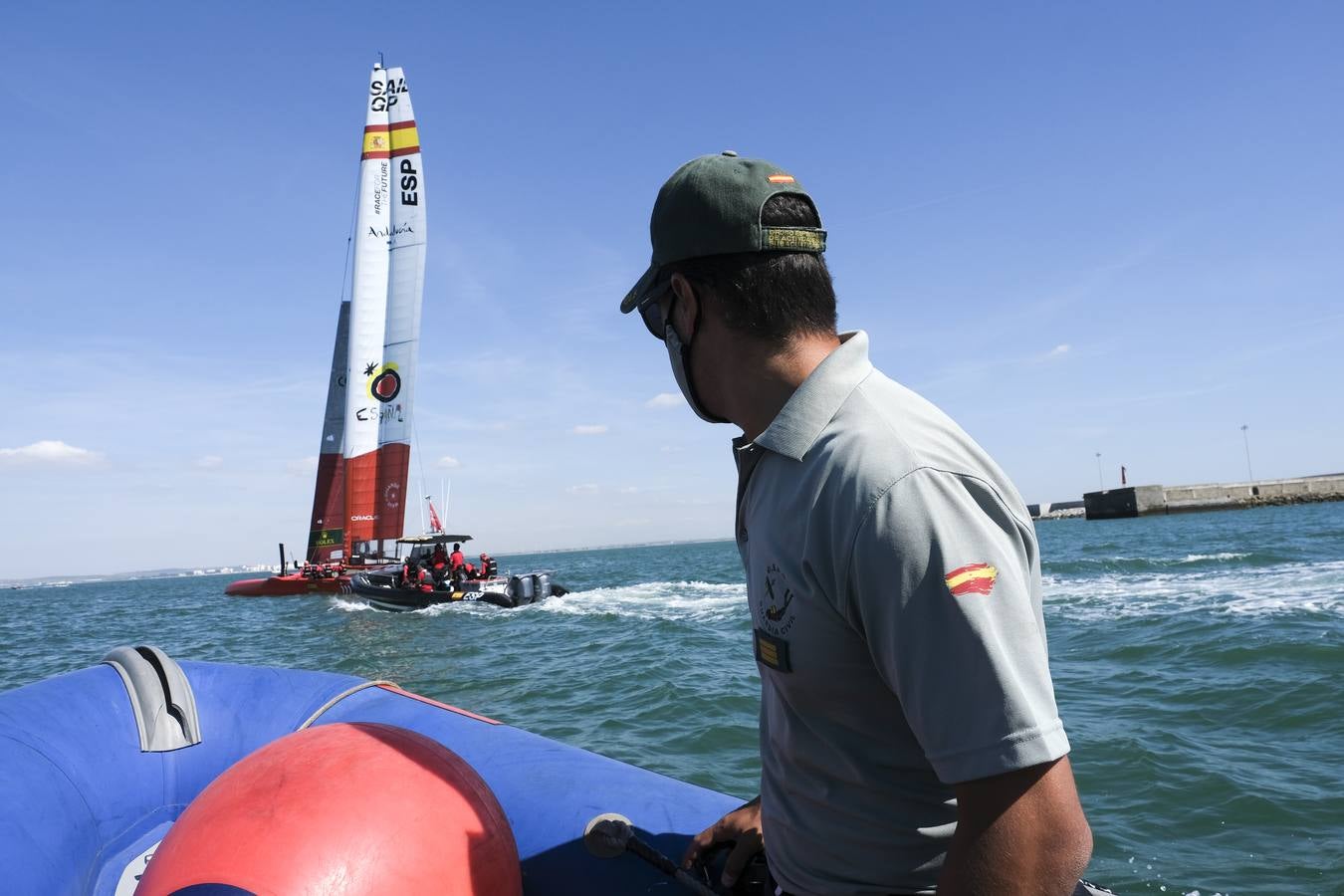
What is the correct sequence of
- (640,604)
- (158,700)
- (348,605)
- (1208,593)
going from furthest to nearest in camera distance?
1. (348,605)
2. (640,604)
3. (1208,593)
4. (158,700)

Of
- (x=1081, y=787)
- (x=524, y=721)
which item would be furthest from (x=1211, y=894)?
(x=524, y=721)

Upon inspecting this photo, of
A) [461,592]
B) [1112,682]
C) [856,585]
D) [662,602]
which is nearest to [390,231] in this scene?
[461,592]

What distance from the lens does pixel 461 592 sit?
70.9ft

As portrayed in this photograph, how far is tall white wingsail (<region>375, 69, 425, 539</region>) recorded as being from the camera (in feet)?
93.3

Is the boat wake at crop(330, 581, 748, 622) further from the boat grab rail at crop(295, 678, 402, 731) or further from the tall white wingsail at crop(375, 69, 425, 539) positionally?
the boat grab rail at crop(295, 678, 402, 731)

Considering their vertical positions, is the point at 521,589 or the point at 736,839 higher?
the point at 736,839

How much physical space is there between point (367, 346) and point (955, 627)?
29621 mm

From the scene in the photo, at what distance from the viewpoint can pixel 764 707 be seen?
1.47 metres

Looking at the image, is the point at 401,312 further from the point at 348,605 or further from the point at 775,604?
the point at 775,604

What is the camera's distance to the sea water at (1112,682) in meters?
4.40

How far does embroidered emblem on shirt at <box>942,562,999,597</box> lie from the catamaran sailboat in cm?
2921

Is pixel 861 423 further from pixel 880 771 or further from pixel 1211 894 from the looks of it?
pixel 1211 894

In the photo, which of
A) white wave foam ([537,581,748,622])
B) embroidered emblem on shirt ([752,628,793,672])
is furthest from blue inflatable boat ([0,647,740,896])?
white wave foam ([537,581,748,622])

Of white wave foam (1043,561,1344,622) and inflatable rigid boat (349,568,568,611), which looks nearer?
white wave foam (1043,561,1344,622)
